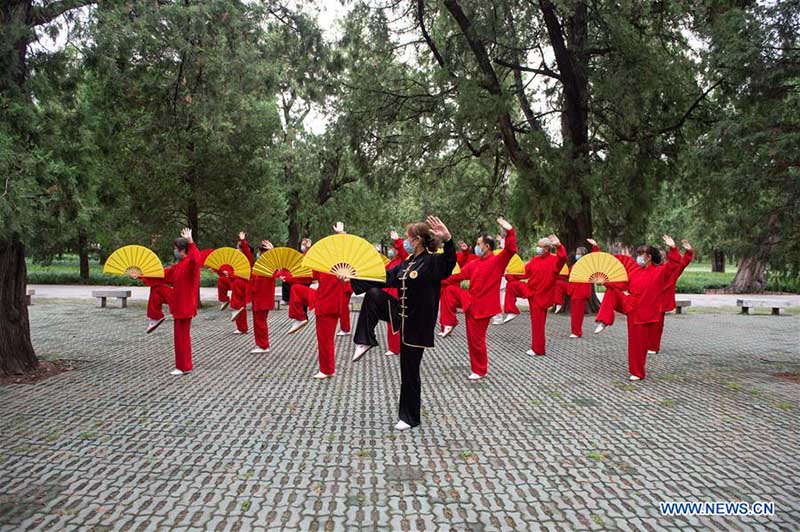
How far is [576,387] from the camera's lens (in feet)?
24.2

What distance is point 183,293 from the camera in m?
8.01

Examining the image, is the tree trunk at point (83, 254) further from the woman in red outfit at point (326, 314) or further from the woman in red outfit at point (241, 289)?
the woman in red outfit at point (326, 314)

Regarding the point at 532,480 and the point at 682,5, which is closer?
the point at 532,480

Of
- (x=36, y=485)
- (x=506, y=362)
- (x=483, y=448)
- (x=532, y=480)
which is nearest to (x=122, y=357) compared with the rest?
(x=36, y=485)

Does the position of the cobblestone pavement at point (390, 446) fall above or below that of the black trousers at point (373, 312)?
below

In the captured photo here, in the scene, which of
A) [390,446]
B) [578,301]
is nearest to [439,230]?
[390,446]

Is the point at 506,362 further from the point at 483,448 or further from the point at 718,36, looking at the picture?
the point at 718,36

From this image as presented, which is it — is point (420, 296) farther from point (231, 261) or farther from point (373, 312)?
point (231, 261)

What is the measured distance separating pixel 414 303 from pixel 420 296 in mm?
91

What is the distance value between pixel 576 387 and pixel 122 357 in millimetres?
7414

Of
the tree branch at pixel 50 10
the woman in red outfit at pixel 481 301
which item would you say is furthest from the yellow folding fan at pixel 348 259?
the tree branch at pixel 50 10

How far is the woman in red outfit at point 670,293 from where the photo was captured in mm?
7641

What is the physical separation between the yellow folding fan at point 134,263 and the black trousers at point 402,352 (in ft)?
12.6

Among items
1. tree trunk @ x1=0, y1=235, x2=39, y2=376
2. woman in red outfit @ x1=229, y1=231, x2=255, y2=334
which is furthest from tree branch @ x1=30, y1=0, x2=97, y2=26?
woman in red outfit @ x1=229, y1=231, x2=255, y2=334
